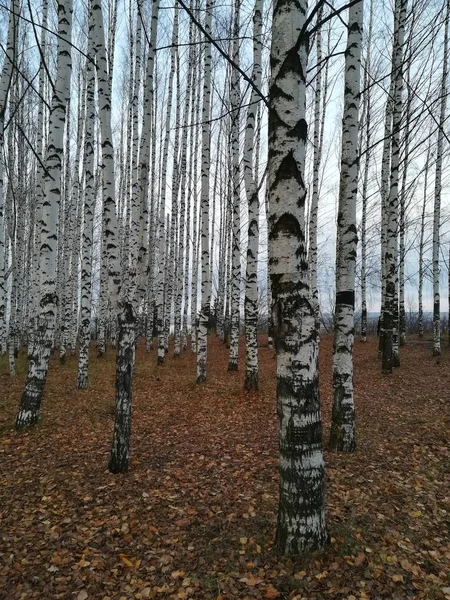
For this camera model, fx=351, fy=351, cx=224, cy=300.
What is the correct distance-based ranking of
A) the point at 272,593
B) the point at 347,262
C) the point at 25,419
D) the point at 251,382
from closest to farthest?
the point at 272,593 → the point at 347,262 → the point at 25,419 → the point at 251,382

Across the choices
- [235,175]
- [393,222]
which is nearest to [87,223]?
[235,175]

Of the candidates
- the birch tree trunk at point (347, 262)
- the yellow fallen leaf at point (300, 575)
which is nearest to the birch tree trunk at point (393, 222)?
the birch tree trunk at point (347, 262)

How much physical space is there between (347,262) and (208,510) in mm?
3459

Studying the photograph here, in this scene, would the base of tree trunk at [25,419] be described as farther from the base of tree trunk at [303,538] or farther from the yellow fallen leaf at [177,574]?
the base of tree trunk at [303,538]

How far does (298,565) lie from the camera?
2750mm

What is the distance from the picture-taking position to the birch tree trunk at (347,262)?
477cm

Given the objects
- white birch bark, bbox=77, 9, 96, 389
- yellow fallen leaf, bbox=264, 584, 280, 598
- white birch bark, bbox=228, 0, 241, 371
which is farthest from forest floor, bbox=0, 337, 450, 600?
white birch bark, bbox=228, 0, 241, 371

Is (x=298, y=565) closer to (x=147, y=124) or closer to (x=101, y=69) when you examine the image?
(x=147, y=124)

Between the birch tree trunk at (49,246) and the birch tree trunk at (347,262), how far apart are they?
4651mm

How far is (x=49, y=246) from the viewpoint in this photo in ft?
20.2

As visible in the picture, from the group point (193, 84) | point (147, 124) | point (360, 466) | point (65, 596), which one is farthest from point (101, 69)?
point (193, 84)

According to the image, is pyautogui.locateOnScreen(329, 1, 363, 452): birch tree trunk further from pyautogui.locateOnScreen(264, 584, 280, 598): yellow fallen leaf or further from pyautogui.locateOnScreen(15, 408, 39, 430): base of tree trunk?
pyautogui.locateOnScreen(15, 408, 39, 430): base of tree trunk

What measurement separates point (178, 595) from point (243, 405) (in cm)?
517

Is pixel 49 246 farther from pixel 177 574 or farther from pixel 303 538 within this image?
pixel 303 538
